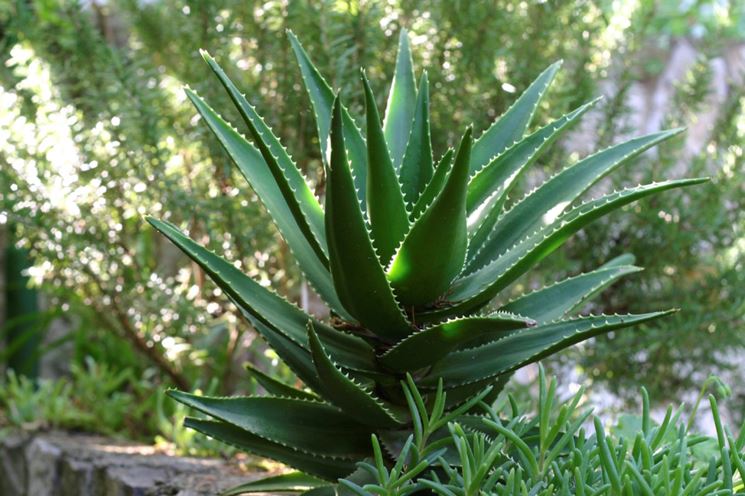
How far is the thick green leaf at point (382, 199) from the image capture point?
110cm

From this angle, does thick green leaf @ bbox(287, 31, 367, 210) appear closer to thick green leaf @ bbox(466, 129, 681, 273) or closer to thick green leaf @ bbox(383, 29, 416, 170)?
thick green leaf @ bbox(383, 29, 416, 170)

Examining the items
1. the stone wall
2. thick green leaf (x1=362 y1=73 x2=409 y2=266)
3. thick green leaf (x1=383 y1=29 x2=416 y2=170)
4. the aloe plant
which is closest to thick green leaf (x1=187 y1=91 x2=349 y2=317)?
the aloe plant

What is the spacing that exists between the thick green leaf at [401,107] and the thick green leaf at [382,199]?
0.25m

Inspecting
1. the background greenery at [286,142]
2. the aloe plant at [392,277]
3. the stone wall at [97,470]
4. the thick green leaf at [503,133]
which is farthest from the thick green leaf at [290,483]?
the background greenery at [286,142]

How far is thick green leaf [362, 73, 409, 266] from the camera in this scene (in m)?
1.10

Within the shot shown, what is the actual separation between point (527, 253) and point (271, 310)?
389 millimetres

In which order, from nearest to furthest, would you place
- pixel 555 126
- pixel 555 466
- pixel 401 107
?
pixel 555 466 < pixel 555 126 < pixel 401 107

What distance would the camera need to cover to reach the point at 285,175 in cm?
121

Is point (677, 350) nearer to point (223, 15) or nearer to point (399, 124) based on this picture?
point (399, 124)

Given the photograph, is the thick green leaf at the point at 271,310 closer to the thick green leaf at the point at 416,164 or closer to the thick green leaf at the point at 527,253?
the thick green leaf at the point at 527,253

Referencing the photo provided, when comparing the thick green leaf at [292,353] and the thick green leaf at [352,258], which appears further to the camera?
the thick green leaf at [292,353]

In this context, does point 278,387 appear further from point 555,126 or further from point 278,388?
point 555,126

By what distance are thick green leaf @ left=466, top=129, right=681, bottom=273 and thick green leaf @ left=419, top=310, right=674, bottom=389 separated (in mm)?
137

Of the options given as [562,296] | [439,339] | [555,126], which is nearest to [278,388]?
[439,339]
